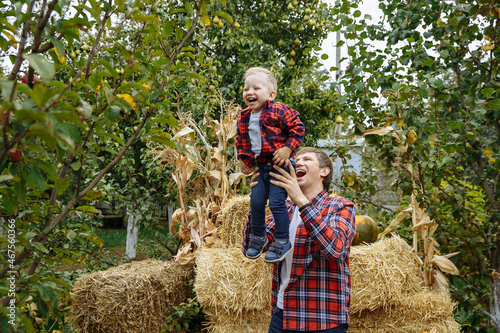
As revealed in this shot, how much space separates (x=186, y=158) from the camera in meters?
4.02

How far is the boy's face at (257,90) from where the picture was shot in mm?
2168

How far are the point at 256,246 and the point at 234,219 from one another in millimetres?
1699

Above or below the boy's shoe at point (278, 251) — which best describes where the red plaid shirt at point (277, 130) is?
above

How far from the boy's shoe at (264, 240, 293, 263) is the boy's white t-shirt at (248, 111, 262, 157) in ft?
1.79

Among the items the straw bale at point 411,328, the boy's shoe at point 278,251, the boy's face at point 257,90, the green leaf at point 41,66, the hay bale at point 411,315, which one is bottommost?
the straw bale at point 411,328

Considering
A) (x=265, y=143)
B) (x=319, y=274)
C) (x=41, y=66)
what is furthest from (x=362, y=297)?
(x=41, y=66)

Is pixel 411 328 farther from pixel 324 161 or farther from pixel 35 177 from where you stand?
pixel 35 177

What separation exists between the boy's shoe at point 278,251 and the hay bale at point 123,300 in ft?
6.70

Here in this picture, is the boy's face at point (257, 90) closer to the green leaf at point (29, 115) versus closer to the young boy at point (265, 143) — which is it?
the young boy at point (265, 143)

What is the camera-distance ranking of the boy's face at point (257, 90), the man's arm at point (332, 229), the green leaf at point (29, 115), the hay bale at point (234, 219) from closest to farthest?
the green leaf at point (29, 115) < the man's arm at point (332, 229) < the boy's face at point (257, 90) < the hay bale at point (234, 219)

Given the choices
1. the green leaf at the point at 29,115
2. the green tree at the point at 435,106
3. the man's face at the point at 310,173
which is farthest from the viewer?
the green tree at the point at 435,106

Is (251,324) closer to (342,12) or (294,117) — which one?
(294,117)

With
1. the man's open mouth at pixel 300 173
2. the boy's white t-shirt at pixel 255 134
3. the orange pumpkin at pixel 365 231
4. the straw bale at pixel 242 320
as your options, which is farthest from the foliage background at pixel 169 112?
the straw bale at pixel 242 320

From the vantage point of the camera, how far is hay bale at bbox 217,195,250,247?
12.3 feet
